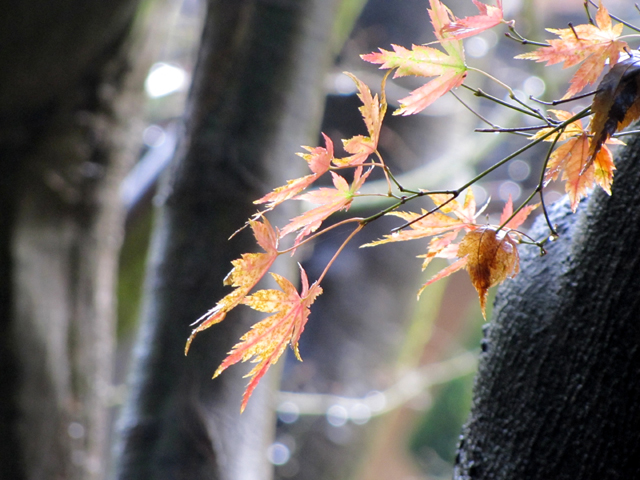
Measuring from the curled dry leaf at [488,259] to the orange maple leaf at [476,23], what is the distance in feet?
0.28

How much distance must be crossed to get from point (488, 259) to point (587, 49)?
0.33 ft

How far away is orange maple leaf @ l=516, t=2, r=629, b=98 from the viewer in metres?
0.25

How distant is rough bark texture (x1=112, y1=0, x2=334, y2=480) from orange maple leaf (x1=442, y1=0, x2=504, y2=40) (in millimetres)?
497

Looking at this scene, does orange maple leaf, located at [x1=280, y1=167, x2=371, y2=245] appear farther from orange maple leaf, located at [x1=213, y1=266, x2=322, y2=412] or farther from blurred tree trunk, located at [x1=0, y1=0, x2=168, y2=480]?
blurred tree trunk, located at [x1=0, y1=0, x2=168, y2=480]

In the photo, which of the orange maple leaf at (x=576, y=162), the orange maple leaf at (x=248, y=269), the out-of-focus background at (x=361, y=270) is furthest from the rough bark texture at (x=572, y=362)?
the out-of-focus background at (x=361, y=270)

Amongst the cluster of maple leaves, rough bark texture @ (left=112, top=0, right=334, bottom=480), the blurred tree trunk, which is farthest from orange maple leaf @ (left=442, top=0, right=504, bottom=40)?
the blurred tree trunk

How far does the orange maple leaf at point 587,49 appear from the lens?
0.25 m

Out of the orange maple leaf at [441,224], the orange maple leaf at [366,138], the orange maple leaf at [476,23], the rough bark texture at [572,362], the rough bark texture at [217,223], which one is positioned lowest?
the rough bark texture at [572,362]

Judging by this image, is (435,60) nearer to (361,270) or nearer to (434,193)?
(434,193)

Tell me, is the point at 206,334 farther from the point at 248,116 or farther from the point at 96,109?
the point at 96,109

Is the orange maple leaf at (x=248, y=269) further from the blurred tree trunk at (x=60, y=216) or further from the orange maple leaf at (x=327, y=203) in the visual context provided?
the blurred tree trunk at (x=60, y=216)

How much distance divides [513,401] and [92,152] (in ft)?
3.16

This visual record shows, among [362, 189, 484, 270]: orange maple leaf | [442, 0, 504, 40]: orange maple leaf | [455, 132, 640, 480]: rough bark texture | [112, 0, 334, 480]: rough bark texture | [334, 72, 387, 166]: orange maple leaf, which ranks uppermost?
[112, 0, 334, 480]: rough bark texture

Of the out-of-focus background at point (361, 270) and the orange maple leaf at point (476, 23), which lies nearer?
the orange maple leaf at point (476, 23)
